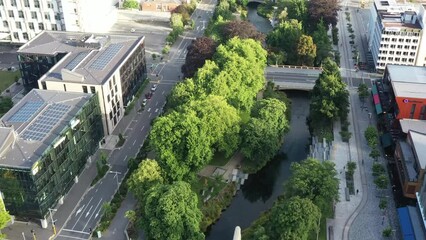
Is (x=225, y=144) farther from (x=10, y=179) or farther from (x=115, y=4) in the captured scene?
(x=115, y=4)

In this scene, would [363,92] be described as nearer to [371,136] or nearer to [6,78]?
[371,136]

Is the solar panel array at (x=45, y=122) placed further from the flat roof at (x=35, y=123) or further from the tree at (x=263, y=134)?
the tree at (x=263, y=134)

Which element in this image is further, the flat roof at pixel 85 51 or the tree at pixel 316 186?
the flat roof at pixel 85 51

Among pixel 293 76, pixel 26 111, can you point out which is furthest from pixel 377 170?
pixel 26 111

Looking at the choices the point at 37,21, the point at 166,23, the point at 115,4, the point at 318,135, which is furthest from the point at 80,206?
the point at 115,4

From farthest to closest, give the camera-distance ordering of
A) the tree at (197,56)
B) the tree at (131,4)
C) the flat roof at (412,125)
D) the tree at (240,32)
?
the tree at (131,4) → the tree at (240,32) → the tree at (197,56) → the flat roof at (412,125)

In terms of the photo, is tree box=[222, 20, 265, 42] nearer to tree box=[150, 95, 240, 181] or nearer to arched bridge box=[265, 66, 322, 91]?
arched bridge box=[265, 66, 322, 91]

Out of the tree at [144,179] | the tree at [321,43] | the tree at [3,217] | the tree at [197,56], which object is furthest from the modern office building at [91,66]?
the tree at [321,43]
